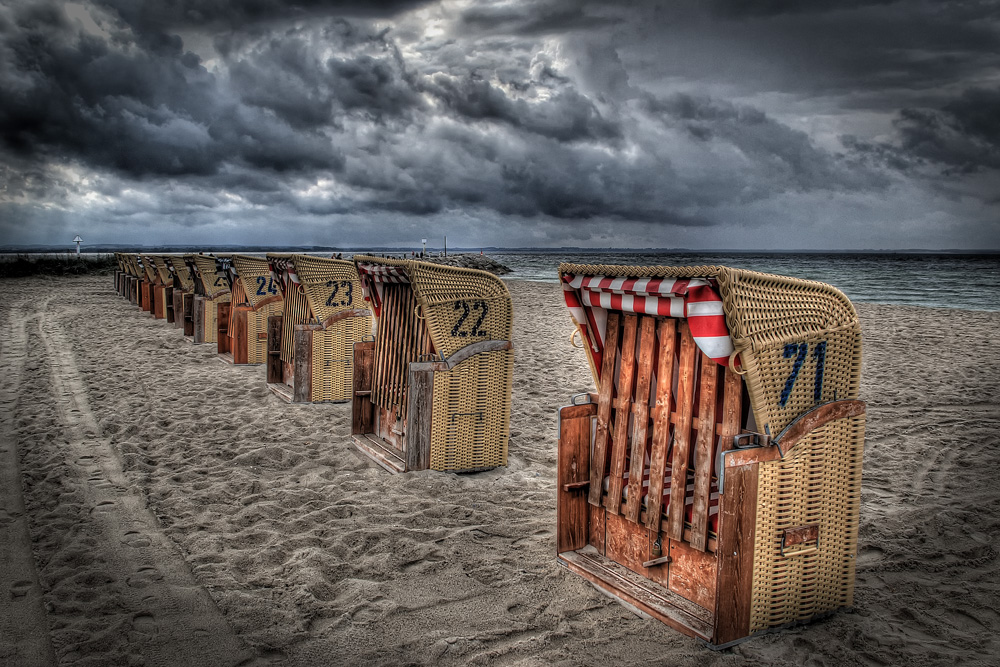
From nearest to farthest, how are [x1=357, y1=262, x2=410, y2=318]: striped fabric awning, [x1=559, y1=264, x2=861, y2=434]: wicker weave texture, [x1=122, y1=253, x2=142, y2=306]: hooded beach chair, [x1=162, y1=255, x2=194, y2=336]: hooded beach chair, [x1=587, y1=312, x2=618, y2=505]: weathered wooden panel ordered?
1. [x1=559, y1=264, x2=861, y2=434]: wicker weave texture
2. [x1=587, y1=312, x2=618, y2=505]: weathered wooden panel
3. [x1=357, y1=262, x2=410, y2=318]: striped fabric awning
4. [x1=162, y1=255, x2=194, y2=336]: hooded beach chair
5. [x1=122, y1=253, x2=142, y2=306]: hooded beach chair

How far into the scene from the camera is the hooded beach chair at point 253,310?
10.8 meters

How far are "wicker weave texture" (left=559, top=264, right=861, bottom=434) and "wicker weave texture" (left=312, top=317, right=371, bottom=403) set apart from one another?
5.58 m

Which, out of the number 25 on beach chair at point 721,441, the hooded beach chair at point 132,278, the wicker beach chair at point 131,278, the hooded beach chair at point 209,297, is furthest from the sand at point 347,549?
the wicker beach chair at point 131,278

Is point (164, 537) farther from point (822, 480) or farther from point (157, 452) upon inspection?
point (822, 480)

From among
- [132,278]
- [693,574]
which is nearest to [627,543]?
[693,574]

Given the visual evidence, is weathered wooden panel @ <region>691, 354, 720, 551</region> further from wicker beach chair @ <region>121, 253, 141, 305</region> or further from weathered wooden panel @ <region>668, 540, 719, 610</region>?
wicker beach chair @ <region>121, 253, 141, 305</region>

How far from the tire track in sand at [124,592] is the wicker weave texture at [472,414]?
2.33 meters

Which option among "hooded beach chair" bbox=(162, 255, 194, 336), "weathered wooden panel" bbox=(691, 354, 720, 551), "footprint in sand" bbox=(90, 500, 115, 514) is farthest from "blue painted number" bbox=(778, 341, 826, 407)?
"hooded beach chair" bbox=(162, 255, 194, 336)

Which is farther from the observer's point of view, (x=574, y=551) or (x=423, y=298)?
(x=423, y=298)

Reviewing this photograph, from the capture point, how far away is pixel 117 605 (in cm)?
370

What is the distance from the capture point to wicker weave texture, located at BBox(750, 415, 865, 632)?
3.35 m

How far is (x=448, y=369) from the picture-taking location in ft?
19.2

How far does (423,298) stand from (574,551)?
8.27 ft

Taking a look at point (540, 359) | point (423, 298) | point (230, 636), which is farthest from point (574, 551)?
point (540, 359)
